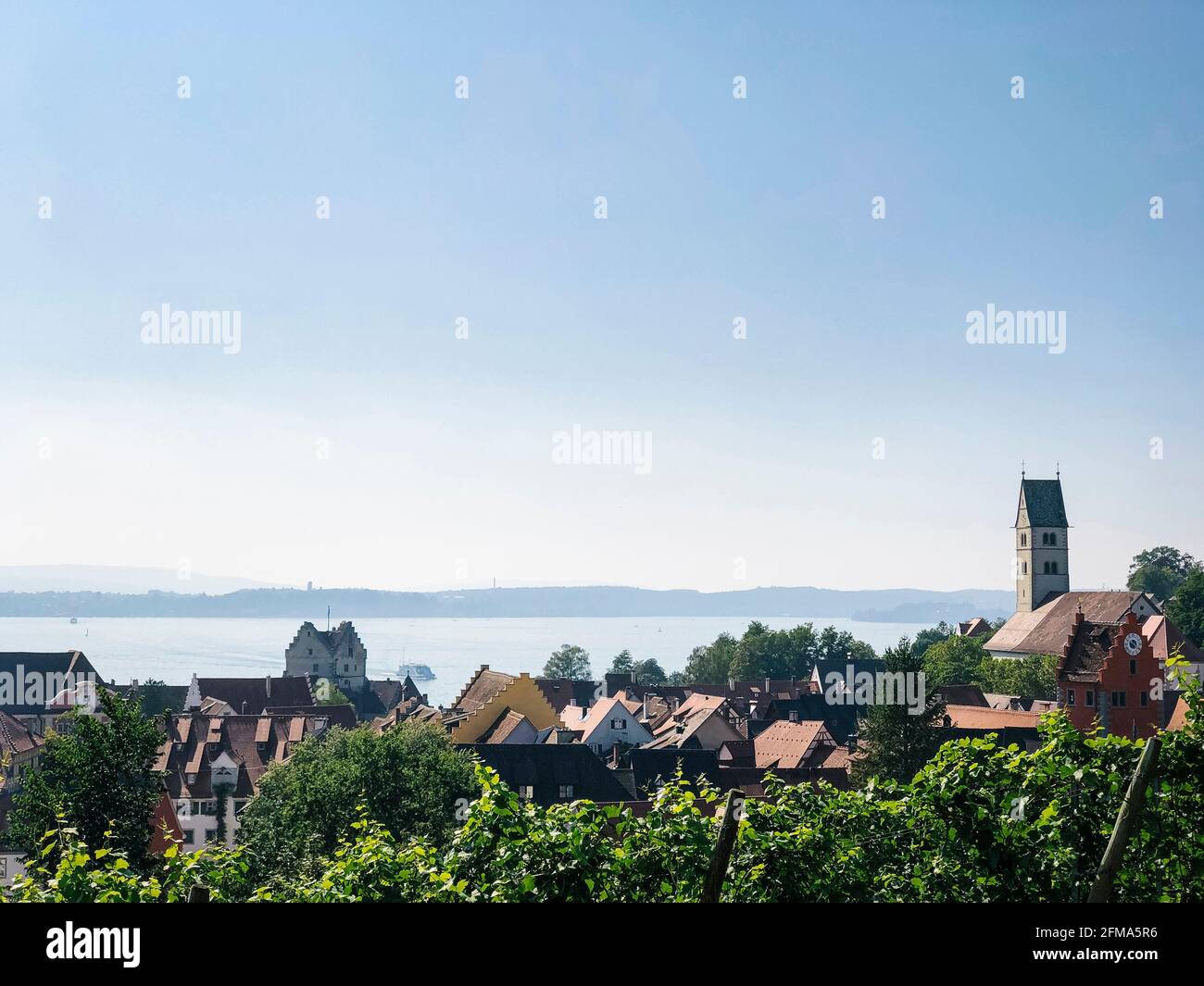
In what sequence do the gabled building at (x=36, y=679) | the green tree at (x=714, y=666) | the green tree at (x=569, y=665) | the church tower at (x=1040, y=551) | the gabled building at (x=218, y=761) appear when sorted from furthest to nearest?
the green tree at (x=569, y=665)
the green tree at (x=714, y=666)
the church tower at (x=1040, y=551)
the gabled building at (x=36, y=679)
the gabled building at (x=218, y=761)

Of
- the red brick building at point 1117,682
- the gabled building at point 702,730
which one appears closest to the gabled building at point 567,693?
the gabled building at point 702,730

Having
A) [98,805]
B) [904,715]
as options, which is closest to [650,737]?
[904,715]

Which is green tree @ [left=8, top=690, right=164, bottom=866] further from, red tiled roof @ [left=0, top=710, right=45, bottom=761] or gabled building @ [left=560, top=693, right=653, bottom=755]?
gabled building @ [left=560, top=693, right=653, bottom=755]

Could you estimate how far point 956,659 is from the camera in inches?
4220

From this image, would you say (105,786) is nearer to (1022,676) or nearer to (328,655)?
(1022,676)

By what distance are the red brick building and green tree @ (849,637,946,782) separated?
5880 millimetres

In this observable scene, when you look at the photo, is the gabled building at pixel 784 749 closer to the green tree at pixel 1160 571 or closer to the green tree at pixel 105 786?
the green tree at pixel 105 786

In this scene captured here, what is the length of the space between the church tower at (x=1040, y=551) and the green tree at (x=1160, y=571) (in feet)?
60.3

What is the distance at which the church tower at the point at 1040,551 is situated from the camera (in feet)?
426

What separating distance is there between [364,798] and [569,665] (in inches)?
5391
